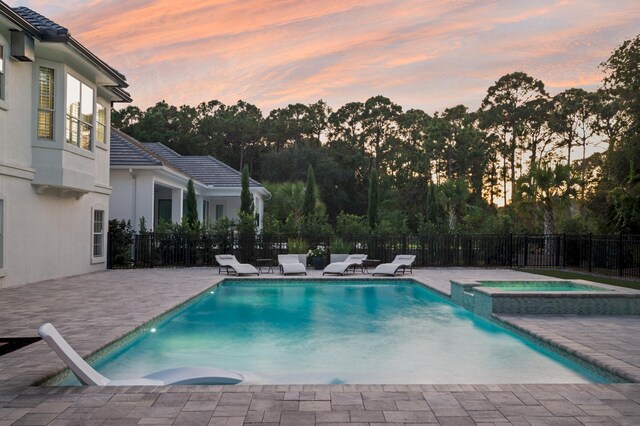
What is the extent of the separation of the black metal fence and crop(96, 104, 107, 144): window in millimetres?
3960

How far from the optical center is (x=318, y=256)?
2067cm

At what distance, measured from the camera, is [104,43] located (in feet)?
71.8

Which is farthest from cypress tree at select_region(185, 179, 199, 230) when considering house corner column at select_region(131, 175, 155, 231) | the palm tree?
the palm tree

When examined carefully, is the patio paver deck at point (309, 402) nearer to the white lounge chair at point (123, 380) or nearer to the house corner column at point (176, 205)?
the white lounge chair at point (123, 380)

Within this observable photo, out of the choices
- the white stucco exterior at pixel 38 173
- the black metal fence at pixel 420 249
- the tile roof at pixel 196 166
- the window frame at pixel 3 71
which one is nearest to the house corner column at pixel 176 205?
the tile roof at pixel 196 166

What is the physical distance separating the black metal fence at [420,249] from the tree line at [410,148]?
3.71m

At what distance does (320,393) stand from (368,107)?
160ft

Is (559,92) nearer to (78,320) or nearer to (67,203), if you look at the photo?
(67,203)

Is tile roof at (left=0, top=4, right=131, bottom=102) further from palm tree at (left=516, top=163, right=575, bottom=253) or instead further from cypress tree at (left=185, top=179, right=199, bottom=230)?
palm tree at (left=516, top=163, right=575, bottom=253)

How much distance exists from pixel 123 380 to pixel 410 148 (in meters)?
45.9

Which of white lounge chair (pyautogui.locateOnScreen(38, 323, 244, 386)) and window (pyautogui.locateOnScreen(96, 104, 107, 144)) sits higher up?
window (pyautogui.locateOnScreen(96, 104, 107, 144))

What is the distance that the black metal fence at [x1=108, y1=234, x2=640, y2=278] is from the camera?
20.2m

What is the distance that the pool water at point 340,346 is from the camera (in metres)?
7.07

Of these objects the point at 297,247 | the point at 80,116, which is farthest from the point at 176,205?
the point at 80,116
